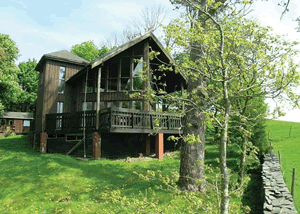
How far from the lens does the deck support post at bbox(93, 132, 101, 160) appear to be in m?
15.2

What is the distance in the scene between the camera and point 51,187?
9398 mm

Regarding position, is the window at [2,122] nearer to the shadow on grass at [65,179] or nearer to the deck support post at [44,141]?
the deck support post at [44,141]

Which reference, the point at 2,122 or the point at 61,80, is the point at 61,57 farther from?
the point at 2,122

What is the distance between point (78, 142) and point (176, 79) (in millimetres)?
10248

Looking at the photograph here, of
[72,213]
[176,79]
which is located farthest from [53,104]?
[72,213]

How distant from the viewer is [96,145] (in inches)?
602

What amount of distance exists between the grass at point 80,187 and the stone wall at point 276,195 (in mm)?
874

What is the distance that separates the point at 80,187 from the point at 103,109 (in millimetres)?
6095

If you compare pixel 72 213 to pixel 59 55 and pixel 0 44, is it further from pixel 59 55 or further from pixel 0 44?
pixel 0 44

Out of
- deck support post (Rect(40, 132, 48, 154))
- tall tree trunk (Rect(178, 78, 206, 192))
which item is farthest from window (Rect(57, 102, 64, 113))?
tall tree trunk (Rect(178, 78, 206, 192))

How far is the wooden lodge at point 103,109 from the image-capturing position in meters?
15.3

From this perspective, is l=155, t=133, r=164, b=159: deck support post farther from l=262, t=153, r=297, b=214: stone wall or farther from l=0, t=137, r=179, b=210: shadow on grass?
l=262, t=153, r=297, b=214: stone wall

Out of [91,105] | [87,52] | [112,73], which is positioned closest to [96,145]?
[91,105]

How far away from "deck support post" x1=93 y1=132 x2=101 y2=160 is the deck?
387 mm
